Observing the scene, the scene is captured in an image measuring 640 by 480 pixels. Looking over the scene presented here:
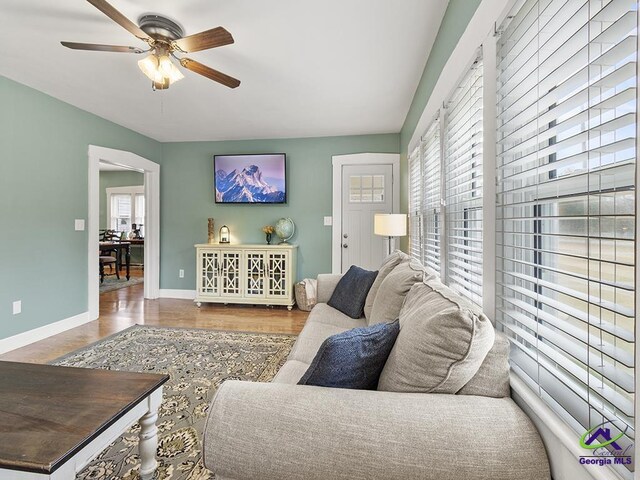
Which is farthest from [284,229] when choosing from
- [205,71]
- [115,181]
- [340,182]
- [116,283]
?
[115,181]

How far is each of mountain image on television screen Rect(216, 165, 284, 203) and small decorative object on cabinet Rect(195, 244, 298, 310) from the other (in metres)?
0.75

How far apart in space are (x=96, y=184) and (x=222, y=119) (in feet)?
5.48

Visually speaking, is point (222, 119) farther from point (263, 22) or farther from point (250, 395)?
point (250, 395)

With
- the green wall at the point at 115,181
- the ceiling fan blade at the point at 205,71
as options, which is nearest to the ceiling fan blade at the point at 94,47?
the ceiling fan blade at the point at 205,71

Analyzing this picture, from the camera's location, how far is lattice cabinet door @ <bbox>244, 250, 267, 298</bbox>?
440 cm

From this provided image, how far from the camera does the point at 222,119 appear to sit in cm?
397

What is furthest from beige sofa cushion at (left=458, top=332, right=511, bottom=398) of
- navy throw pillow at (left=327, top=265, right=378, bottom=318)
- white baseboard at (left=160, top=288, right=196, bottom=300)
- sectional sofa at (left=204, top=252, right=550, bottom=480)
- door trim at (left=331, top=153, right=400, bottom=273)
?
white baseboard at (left=160, top=288, right=196, bottom=300)

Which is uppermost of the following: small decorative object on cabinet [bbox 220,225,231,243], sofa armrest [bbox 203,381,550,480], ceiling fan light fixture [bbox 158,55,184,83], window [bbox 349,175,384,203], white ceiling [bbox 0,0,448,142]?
white ceiling [bbox 0,0,448,142]

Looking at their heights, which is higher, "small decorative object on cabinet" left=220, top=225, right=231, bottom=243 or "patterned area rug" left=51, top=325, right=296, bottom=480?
"small decorative object on cabinet" left=220, top=225, right=231, bottom=243

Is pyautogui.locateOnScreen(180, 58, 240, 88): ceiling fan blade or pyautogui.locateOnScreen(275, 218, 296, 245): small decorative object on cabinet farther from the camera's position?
pyautogui.locateOnScreen(275, 218, 296, 245): small decorative object on cabinet

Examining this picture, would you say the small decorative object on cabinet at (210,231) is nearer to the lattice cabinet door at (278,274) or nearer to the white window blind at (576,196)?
the lattice cabinet door at (278,274)

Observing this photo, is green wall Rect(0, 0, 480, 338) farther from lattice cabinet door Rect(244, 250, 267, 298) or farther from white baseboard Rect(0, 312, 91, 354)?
lattice cabinet door Rect(244, 250, 267, 298)

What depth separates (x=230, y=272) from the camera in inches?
176

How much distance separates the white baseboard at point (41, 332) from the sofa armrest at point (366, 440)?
3234mm
